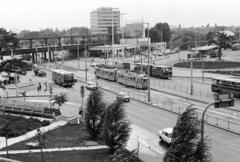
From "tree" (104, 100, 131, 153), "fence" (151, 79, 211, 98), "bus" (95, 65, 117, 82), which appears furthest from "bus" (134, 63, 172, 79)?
"tree" (104, 100, 131, 153)

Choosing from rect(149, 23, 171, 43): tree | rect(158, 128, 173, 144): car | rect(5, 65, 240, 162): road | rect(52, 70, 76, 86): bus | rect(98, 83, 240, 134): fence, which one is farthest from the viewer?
rect(149, 23, 171, 43): tree

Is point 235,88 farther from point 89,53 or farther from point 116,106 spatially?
point 89,53

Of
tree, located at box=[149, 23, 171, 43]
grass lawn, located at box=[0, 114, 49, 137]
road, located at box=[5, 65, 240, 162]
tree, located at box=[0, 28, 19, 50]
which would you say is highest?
tree, located at box=[149, 23, 171, 43]

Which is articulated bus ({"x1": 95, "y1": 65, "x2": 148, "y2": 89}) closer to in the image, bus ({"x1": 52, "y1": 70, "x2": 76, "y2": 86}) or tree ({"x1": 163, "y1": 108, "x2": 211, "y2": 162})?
bus ({"x1": 52, "y1": 70, "x2": 76, "y2": 86})

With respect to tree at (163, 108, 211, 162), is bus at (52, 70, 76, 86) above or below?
below

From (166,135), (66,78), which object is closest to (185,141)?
(166,135)

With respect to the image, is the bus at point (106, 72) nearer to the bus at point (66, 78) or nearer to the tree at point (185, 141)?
the bus at point (66, 78)

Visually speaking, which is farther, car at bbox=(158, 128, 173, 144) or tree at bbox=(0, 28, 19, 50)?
tree at bbox=(0, 28, 19, 50)

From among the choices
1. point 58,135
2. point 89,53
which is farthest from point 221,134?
point 89,53

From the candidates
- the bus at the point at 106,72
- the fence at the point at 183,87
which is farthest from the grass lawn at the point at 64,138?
the bus at the point at 106,72
